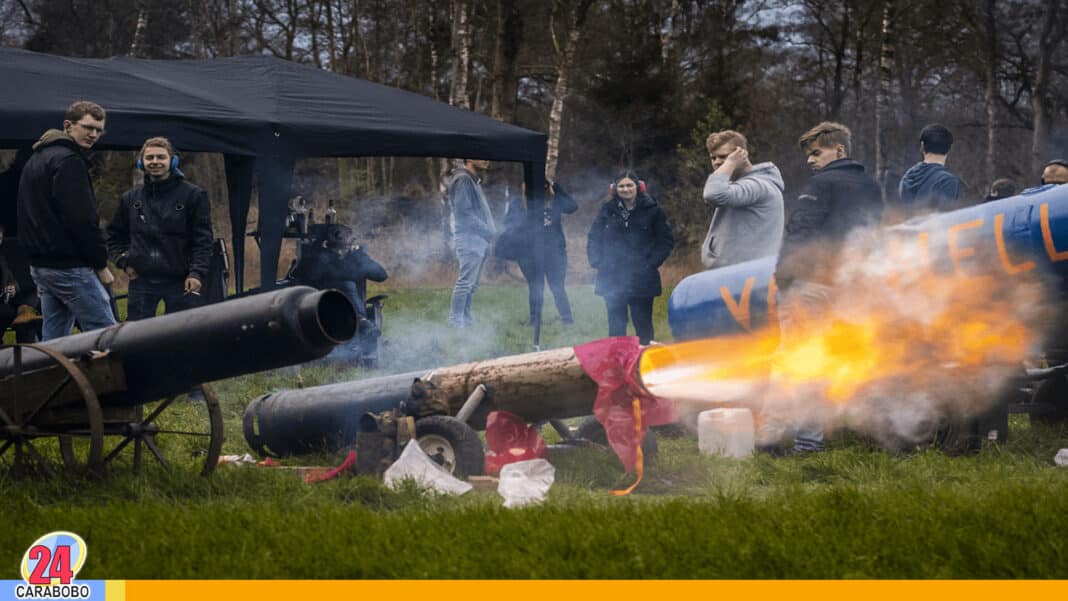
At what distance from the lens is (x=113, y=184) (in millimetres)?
34312

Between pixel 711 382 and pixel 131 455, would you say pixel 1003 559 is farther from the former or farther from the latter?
pixel 131 455

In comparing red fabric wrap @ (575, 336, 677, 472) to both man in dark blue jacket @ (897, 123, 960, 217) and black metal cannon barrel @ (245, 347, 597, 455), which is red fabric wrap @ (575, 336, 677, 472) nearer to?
black metal cannon barrel @ (245, 347, 597, 455)

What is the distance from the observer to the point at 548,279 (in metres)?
15.6

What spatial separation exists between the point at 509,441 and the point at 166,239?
370 cm

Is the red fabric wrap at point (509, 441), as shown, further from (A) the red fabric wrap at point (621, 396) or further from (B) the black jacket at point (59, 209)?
(B) the black jacket at point (59, 209)

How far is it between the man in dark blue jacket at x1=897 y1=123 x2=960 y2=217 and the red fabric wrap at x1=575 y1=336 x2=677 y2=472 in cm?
267

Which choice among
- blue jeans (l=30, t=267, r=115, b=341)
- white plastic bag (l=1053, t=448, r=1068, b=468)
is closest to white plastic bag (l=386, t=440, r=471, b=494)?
blue jeans (l=30, t=267, r=115, b=341)

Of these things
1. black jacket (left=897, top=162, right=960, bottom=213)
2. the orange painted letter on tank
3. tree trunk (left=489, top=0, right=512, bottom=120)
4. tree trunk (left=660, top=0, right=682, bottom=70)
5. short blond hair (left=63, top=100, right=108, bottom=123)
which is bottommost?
the orange painted letter on tank

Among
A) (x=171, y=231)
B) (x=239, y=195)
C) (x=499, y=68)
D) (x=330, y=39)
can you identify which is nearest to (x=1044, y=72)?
(x=499, y=68)

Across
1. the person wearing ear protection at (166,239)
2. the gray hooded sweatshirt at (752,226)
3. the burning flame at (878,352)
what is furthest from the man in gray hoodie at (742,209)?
the person wearing ear protection at (166,239)

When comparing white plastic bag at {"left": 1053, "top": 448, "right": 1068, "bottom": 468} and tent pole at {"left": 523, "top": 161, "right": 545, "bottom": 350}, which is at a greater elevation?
tent pole at {"left": 523, "top": 161, "right": 545, "bottom": 350}

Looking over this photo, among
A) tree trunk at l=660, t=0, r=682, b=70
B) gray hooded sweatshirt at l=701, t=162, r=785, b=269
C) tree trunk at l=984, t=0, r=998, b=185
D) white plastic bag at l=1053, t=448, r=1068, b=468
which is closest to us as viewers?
white plastic bag at l=1053, t=448, r=1068, b=468

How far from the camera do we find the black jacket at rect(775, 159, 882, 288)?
25.5 ft

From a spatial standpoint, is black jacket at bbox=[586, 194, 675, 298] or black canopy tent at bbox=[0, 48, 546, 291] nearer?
black canopy tent at bbox=[0, 48, 546, 291]
